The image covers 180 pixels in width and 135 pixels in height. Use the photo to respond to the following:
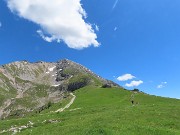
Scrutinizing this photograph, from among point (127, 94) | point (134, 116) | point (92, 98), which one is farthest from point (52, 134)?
point (127, 94)

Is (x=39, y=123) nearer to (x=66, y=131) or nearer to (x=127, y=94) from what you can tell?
(x=66, y=131)

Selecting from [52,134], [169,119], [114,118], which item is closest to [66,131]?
[52,134]

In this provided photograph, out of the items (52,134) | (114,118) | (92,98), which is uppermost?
(92,98)

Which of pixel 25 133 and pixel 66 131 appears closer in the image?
pixel 66 131

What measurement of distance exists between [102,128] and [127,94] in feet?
255

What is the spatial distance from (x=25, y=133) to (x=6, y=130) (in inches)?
266

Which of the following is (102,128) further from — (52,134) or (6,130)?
(6,130)

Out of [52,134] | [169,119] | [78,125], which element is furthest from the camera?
[169,119]

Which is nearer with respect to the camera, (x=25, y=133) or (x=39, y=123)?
(x=25, y=133)

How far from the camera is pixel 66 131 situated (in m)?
39.5

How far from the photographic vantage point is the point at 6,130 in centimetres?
4900

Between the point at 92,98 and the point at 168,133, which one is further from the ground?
the point at 92,98

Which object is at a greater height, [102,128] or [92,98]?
[92,98]

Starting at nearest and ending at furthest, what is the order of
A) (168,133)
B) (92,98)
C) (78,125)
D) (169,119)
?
(168,133)
(78,125)
(169,119)
(92,98)
